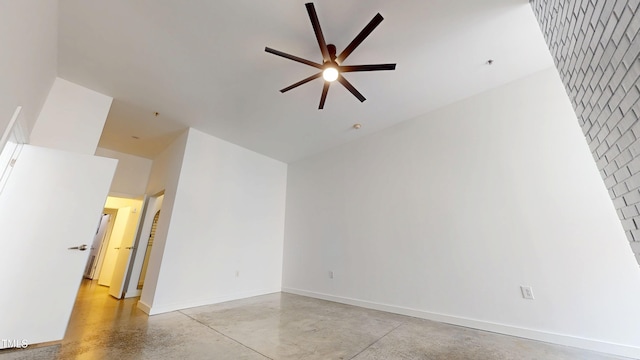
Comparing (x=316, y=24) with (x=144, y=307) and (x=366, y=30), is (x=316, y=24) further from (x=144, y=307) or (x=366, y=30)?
(x=144, y=307)

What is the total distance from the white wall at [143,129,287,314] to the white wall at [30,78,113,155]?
122 cm

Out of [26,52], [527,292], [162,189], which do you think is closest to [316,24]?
[26,52]

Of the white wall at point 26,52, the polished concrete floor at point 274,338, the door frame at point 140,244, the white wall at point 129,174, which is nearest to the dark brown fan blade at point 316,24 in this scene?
the white wall at point 26,52

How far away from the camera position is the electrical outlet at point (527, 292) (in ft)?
8.41

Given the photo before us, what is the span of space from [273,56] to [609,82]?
264 cm

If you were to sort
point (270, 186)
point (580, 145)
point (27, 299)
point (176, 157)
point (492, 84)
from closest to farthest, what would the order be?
1. point (27, 299)
2. point (580, 145)
3. point (492, 84)
4. point (176, 157)
5. point (270, 186)

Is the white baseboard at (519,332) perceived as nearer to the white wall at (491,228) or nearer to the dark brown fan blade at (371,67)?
the white wall at (491,228)

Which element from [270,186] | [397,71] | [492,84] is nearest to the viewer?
[397,71]

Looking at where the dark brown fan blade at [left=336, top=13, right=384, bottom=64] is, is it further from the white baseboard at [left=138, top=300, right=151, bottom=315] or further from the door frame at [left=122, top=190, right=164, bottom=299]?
the door frame at [left=122, top=190, right=164, bottom=299]

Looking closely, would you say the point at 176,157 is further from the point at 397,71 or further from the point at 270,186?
the point at 397,71

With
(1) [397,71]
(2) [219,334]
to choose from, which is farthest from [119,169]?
(1) [397,71]

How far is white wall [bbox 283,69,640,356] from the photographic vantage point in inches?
90.9

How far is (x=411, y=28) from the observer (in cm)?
231

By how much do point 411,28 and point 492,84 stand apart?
1687 mm
